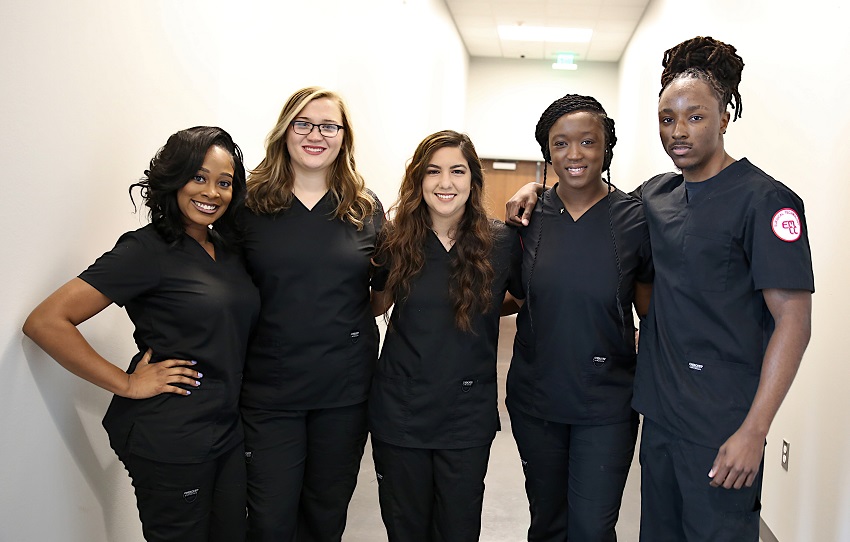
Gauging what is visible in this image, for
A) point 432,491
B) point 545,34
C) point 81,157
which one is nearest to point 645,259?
point 432,491

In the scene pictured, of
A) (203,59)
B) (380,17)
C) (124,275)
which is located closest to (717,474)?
(124,275)

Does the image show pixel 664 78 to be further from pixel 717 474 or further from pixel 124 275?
pixel 124 275

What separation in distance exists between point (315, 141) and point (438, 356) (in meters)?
0.69

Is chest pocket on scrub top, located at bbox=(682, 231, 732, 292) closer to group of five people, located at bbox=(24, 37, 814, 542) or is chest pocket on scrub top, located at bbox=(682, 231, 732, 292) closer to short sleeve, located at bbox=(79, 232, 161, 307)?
group of five people, located at bbox=(24, 37, 814, 542)

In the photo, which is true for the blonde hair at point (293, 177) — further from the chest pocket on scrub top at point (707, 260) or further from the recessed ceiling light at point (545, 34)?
the recessed ceiling light at point (545, 34)

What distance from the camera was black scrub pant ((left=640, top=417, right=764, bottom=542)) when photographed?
1.47 m

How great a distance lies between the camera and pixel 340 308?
180 cm

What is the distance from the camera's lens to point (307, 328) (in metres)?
1.77

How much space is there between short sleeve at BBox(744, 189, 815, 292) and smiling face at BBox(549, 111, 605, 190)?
46 cm

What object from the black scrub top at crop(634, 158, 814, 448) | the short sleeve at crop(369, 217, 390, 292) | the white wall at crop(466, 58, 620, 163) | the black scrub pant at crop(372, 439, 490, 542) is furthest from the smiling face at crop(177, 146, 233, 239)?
the white wall at crop(466, 58, 620, 163)

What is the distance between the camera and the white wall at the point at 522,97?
8.86m

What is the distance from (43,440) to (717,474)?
146 cm

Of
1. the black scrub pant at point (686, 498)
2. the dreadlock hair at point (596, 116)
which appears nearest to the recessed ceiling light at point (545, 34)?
the dreadlock hair at point (596, 116)

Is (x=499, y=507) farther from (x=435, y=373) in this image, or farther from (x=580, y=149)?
(x=580, y=149)
